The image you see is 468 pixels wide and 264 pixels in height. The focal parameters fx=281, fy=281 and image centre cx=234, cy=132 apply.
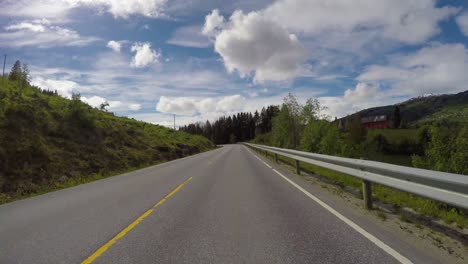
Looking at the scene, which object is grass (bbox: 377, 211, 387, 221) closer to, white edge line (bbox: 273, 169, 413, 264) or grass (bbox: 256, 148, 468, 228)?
white edge line (bbox: 273, 169, 413, 264)

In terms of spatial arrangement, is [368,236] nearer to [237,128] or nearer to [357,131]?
[357,131]

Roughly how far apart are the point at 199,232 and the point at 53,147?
15.5 metres

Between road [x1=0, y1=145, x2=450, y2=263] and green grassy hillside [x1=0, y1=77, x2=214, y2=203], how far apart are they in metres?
5.29

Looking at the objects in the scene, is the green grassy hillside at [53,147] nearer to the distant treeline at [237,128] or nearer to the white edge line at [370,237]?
the white edge line at [370,237]

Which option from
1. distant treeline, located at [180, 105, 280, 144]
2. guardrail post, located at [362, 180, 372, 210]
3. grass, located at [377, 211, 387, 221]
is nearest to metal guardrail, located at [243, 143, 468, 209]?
guardrail post, located at [362, 180, 372, 210]

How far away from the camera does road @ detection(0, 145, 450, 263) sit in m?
3.80

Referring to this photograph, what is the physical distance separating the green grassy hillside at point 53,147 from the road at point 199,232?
5287 millimetres

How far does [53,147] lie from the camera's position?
1658 cm

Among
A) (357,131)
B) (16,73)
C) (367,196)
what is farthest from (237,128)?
(367,196)

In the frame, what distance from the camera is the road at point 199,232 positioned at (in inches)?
150

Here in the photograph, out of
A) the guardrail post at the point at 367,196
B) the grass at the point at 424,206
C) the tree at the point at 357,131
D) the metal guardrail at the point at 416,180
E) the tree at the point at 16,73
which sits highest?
the tree at the point at 16,73

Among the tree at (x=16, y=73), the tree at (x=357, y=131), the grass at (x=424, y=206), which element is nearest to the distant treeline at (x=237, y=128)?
the tree at (x=357, y=131)

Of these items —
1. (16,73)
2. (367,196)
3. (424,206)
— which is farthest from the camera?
(16,73)

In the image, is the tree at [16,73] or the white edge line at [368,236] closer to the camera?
the white edge line at [368,236]
